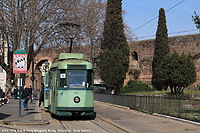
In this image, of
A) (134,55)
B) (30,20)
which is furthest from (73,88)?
(134,55)

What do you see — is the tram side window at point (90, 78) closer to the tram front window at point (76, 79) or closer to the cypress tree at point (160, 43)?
the tram front window at point (76, 79)

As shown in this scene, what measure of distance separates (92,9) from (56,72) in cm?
2699

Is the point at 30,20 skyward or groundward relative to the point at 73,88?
skyward

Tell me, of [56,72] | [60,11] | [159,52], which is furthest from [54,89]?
[159,52]

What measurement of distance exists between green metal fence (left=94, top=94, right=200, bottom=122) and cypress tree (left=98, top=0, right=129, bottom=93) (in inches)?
479

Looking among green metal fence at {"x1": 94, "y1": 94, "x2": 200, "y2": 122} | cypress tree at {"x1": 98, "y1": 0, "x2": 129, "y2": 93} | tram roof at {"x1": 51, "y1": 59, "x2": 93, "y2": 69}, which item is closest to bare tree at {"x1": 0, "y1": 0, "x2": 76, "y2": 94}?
cypress tree at {"x1": 98, "y1": 0, "x2": 129, "y2": 93}

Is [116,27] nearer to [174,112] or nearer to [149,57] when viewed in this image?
[149,57]

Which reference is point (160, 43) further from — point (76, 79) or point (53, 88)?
point (76, 79)

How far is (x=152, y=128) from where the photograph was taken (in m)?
14.5

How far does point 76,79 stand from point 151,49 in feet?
131

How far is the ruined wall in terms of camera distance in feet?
167

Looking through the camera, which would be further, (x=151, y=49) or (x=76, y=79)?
(x=151, y=49)

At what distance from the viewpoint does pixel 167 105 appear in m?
19.0

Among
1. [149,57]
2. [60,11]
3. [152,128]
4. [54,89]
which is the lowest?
[152,128]
